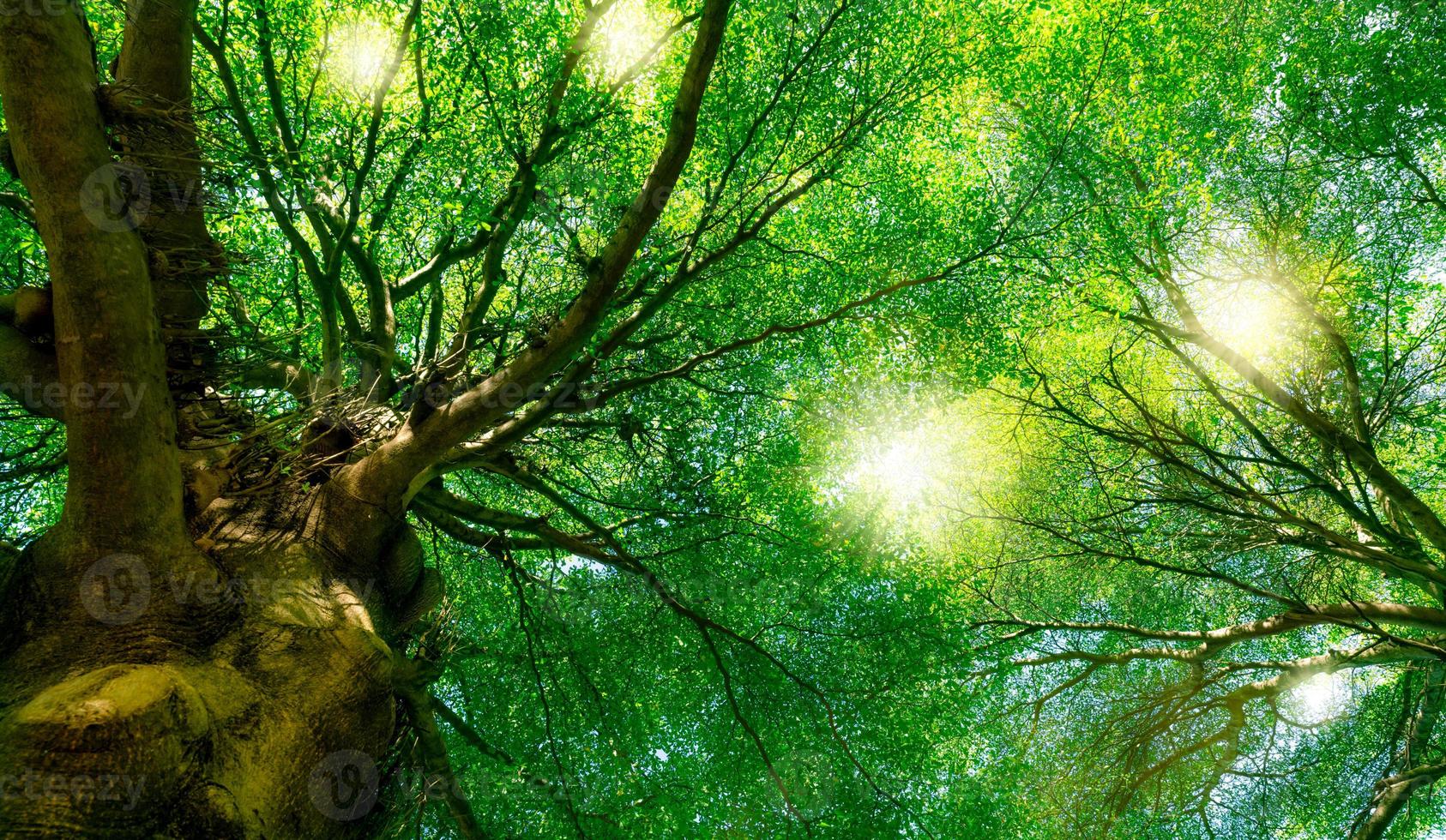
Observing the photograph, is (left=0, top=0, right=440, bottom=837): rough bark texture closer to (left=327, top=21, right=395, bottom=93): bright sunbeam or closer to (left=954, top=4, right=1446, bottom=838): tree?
(left=327, top=21, right=395, bottom=93): bright sunbeam

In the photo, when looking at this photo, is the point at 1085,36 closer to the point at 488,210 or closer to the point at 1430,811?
the point at 488,210

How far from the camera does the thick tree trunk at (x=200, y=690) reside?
2242 mm

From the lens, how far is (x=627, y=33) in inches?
216

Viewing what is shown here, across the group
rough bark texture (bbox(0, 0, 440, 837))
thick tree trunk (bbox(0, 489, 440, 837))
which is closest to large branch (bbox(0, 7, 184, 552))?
rough bark texture (bbox(0, 0, 440, 837))

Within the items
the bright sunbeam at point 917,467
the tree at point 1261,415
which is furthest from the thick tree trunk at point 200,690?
the tree at point 1261,415

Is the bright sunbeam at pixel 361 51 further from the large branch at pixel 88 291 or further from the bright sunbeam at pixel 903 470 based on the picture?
the bright sunbeam at pixel 903 470

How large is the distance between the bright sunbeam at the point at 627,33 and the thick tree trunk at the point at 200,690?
3947mm

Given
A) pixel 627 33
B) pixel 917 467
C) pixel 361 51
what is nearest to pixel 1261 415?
pixel 917 467

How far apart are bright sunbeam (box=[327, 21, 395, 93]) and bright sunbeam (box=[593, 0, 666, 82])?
6.00 feet

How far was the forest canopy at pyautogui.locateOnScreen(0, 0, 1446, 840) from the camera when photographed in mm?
2889

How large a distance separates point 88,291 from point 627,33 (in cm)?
409

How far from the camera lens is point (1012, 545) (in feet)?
28.1

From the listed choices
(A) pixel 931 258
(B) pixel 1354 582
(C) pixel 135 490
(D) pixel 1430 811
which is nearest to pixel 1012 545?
(B) pixel 1354 582

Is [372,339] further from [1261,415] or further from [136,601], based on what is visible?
[1261,415]
